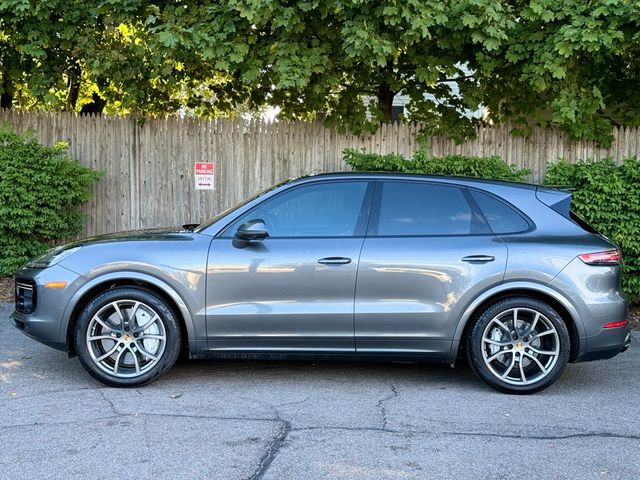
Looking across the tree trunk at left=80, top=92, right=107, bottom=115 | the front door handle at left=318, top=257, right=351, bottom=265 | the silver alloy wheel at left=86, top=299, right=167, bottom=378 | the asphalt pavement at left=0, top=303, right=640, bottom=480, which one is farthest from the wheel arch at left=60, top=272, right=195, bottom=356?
the tree trunk at left=80, top=92, right=107, bottom=115

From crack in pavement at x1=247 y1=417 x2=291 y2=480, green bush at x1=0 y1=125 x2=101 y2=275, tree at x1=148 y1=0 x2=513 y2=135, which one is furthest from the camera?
green bush at x1=0 y1=125 x2=101 y2=275

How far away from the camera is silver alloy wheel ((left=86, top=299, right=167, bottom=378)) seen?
219 inches

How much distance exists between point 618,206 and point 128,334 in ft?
18.5

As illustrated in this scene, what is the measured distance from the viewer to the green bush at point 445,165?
28.8 feet

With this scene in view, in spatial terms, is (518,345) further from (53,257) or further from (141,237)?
(53,257)

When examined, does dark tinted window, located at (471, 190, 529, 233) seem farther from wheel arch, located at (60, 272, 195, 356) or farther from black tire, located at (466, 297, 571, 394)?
wheel arch, located at (60, 272, 195, 356)

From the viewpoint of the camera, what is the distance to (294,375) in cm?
608

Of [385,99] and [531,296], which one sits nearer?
[531,296]

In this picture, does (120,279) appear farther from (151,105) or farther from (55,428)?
(151,105)

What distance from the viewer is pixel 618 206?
823 centimetres

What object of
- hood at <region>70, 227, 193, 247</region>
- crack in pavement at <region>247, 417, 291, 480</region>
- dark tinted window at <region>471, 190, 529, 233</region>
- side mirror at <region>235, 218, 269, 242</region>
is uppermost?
dark tinted window at <region>471, 190, 529, 233</region>

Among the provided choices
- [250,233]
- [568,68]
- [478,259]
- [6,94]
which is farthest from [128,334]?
[6,94]

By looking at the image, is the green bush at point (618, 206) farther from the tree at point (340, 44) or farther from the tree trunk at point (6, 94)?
the tree trunk at point (6, 94)

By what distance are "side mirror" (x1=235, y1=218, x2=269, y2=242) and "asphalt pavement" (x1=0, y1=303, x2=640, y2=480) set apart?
1.19 m
